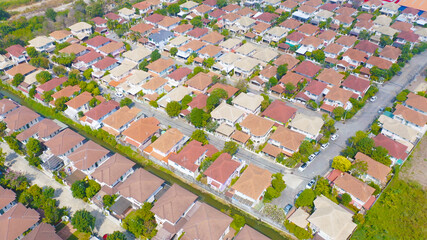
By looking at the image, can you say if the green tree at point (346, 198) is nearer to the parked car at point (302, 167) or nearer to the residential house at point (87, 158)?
the parked car at point (302, 167)

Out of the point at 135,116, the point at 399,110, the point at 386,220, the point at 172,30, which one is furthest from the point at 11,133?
the point at 399,110

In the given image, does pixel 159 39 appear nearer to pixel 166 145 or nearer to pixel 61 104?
pixel 61 104

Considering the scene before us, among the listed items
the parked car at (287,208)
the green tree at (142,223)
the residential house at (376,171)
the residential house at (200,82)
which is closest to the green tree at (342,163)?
the residential house at (376,171)

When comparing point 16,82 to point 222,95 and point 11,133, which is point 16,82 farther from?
point 222,95

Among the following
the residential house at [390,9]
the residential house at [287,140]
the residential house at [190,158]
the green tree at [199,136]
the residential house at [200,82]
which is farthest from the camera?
the residential house at [390,9]

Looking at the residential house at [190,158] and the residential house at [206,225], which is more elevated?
the residential house at [206,225]

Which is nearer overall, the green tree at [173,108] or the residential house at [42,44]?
Answer: the green tree at [173,108]

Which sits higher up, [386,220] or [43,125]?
[43,125]

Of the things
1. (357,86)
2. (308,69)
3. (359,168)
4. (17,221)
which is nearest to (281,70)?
(308,69)
